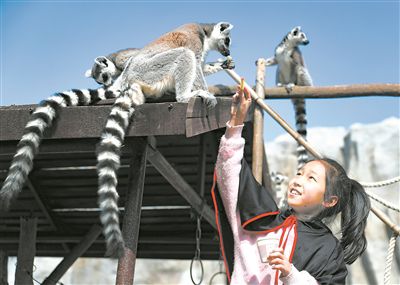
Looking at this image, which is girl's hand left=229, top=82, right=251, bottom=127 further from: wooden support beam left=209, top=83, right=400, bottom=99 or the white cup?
wooden support beam left=209, top=83, right=400, bottom=99

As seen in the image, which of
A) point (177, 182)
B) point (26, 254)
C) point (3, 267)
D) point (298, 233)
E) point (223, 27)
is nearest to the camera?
point (298, 233)

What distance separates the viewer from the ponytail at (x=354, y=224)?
2500 millimetres

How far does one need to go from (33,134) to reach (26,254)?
9.05ft

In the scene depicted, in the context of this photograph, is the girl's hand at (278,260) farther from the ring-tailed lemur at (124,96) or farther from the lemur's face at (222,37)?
the lemur's face at (222,37)

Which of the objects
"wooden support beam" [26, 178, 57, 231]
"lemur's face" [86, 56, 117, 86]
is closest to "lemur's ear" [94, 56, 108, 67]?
"lemur's face" [86, 56, 117, 86]

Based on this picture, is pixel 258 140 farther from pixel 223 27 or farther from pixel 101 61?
pixel 101 61

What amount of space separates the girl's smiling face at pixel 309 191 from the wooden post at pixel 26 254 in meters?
4.01

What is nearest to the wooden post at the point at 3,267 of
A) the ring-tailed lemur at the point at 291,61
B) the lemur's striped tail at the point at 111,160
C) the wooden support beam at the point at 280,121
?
the wooden support beam at the point at 280,121

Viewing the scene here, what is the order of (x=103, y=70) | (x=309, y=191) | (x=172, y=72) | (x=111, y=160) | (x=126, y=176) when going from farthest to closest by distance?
(x=103, y=70), (x=126, y=176), (x=172, y=72), (x=111, y=160), (x=309, y=191)

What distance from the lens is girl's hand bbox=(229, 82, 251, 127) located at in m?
2.38

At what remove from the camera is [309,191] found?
8.18 feet

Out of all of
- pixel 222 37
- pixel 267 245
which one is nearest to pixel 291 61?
pixel 222 37

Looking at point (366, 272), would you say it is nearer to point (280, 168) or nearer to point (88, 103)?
point (280, 168)

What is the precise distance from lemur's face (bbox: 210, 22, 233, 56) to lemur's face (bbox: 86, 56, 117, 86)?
1.13 meters
